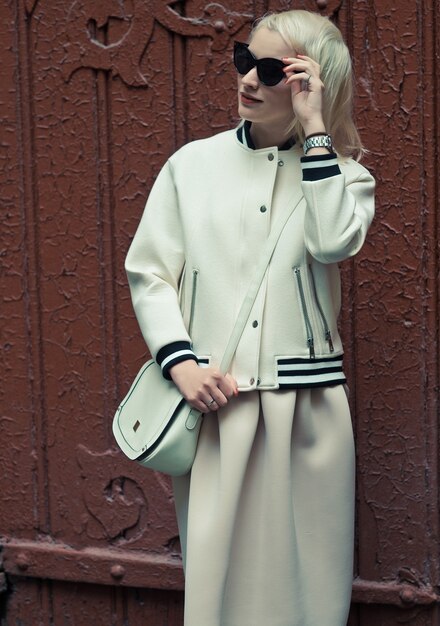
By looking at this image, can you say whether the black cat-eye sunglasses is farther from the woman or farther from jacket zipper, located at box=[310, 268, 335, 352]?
jacket zipper, located at box=[310, 268, 335, 352]

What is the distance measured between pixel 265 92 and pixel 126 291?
4.13 feet

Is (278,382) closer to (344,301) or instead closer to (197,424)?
(197,424)

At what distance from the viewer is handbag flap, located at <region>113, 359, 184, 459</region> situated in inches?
110

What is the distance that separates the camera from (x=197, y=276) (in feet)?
9.41

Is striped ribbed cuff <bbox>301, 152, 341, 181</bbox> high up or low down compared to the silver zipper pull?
up

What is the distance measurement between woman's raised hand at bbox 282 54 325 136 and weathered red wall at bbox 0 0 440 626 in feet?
2.72

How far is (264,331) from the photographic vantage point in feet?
9.22

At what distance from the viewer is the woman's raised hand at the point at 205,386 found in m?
2.76

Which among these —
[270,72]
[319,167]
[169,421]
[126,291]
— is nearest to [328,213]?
[319,167]

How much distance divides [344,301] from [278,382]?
88 cm

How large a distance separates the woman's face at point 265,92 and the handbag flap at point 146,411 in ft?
2.11

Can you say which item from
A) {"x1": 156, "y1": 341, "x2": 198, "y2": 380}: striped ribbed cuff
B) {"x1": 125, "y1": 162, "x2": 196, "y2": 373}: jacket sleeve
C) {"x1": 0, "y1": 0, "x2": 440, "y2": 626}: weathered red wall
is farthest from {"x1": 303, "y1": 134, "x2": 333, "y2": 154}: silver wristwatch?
{"x1": 0, "y1": 0, "x2": 440, "y2": 626}: weathered red wall

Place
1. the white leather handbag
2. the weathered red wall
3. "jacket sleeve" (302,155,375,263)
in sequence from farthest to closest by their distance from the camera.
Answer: the weathered red wall < the white leather handbag < "jacket sleeve" (302,155,375,263)

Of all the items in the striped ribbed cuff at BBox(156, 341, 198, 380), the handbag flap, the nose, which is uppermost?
the nose
